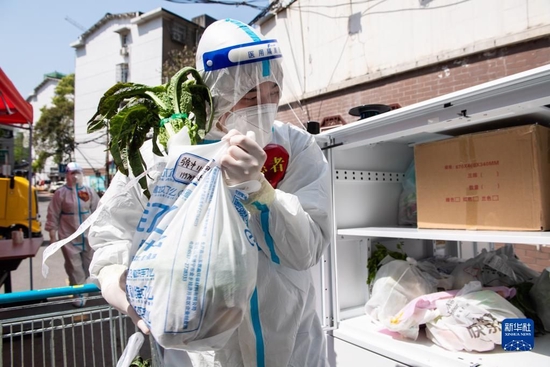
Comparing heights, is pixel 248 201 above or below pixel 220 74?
below

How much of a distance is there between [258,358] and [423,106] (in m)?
1.17

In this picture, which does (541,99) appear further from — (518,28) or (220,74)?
(518,28)

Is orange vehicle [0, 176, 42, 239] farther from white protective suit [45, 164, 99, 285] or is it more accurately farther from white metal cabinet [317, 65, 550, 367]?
white metal cabinet [317, 65, 550, 367]

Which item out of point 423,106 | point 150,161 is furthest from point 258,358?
point 423,106

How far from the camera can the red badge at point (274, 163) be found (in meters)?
1.19

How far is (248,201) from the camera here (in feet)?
3.29

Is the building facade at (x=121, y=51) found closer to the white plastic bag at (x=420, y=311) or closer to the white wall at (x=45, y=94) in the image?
the white plastic bag at (x=420, y=311)

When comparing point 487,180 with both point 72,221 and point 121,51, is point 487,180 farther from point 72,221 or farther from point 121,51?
point 121,51

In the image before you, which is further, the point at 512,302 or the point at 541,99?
the point at 512,302

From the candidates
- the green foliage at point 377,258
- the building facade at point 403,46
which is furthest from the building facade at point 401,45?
the green foliage at point 377,258

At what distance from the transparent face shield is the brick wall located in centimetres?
254

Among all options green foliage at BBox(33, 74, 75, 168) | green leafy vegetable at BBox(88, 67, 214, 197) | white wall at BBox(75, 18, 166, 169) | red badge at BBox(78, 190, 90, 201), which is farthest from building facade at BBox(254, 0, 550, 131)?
green foliage at BBox(33, 74, 75, 168)

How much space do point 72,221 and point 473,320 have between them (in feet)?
17.8

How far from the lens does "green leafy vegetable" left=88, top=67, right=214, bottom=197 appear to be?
988mm
